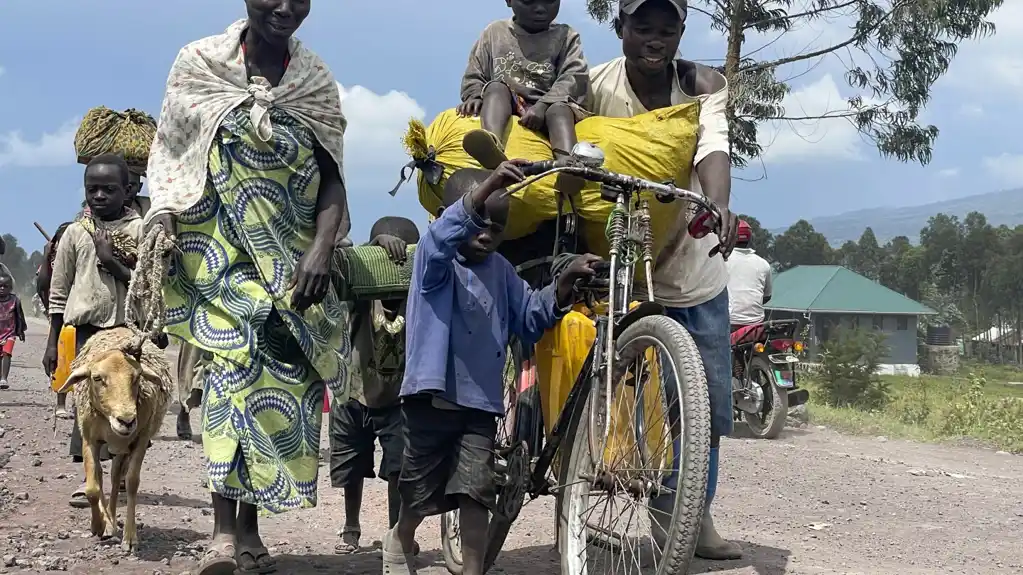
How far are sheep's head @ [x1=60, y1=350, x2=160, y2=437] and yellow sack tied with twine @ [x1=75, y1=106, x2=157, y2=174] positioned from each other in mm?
1602

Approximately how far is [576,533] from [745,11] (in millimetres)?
14577

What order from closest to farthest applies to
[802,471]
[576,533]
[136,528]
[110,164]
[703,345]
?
[576,533] < [703,345] < [136,528] < [110,164] < [802,471]

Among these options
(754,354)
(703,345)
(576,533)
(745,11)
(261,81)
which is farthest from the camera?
(745,11)

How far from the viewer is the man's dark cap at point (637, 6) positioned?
4.59 metres

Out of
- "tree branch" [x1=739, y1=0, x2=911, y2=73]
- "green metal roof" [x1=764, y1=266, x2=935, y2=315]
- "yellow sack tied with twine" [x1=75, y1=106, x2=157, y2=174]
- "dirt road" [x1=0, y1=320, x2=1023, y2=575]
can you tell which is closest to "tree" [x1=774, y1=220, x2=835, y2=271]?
"green metal roof" [x1=764, y1=266, x2=935, y2=315]

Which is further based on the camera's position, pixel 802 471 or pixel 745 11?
pixel 745 11

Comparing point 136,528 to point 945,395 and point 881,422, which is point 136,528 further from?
Answer: point 945,395

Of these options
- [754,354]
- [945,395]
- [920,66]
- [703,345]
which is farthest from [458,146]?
[920,66]

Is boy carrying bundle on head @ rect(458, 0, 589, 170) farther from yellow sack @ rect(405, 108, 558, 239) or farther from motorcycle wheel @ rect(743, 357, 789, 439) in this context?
motorcycle wheel @ rect(743, 357, 789, 439)

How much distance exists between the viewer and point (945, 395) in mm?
17344

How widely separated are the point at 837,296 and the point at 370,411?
43.3 m

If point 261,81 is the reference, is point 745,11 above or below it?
above

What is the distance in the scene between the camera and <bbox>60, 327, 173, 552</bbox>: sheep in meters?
5.21

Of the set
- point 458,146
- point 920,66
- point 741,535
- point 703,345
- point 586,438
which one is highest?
point 920,66
